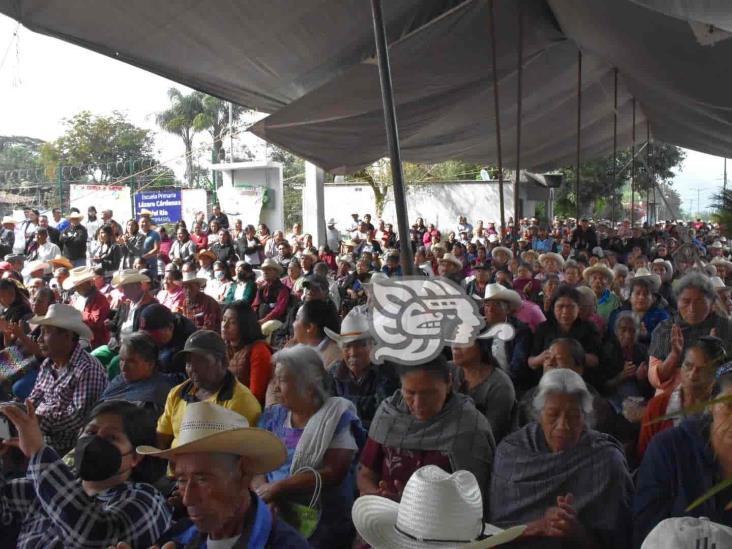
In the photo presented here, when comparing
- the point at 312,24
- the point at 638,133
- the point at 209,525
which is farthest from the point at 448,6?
the point at 638,133

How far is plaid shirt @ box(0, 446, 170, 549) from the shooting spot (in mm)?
2137

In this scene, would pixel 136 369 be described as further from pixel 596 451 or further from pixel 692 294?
pixel 692 294

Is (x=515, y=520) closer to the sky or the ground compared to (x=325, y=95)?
closer to the ground

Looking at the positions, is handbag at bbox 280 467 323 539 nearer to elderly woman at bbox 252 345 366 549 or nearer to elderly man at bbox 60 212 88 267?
elderly woman at bbox 252 345 366 549

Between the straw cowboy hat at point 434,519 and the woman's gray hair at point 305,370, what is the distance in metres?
1.09

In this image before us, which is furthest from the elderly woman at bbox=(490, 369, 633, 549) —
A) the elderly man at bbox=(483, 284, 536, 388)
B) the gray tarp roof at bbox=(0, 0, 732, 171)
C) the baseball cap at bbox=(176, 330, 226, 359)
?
the gray tarp roof at bbox=(0, 0, 732, 171)

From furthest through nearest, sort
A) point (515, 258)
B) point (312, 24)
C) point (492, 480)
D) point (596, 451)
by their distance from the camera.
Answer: point (515, 258) < point (312, 24) < point (492, 480) < point (596, 451)

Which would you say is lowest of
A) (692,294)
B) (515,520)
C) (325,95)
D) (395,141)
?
(515,520)

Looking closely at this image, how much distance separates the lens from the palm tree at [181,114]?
39000mm

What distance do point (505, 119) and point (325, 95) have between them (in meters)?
5.69

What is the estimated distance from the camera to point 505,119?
12.4 metres

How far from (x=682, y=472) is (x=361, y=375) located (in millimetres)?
1737

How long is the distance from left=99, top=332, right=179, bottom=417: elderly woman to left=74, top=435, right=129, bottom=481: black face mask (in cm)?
138

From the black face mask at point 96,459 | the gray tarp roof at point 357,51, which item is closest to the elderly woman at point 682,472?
the black face mask at point 96,459
